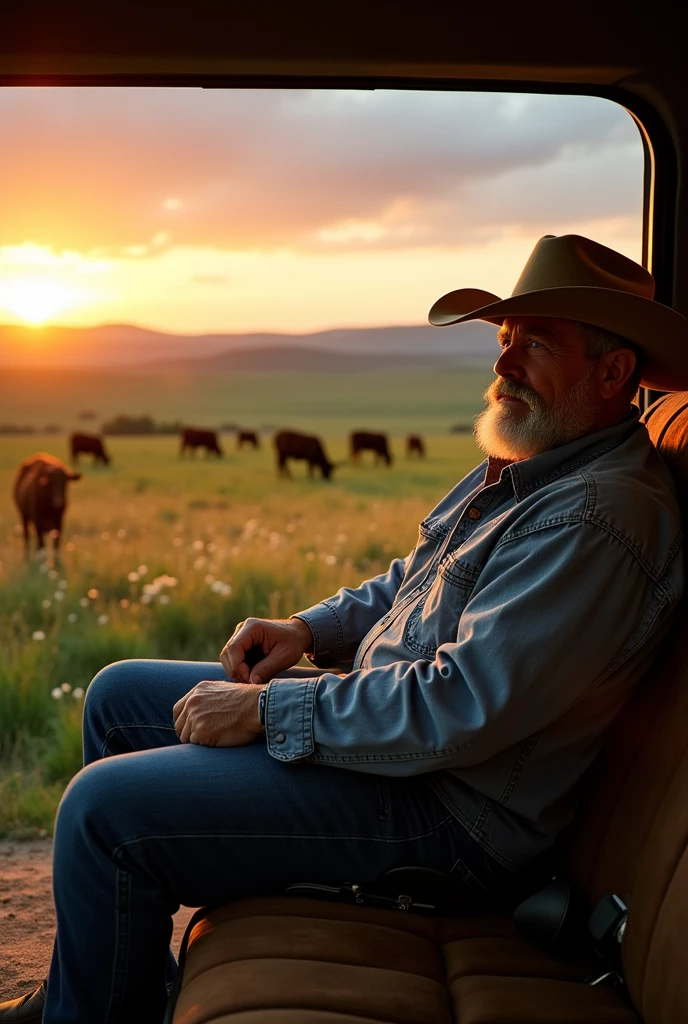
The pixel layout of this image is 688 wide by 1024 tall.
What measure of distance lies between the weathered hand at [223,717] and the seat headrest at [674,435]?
2.55 ft

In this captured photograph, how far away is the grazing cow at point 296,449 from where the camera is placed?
13.5 metres

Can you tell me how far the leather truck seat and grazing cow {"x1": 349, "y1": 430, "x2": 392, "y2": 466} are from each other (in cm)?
1339

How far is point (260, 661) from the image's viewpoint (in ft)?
6.72

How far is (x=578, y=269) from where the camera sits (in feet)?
6.01

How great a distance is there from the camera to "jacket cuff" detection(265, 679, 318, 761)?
1.56 m

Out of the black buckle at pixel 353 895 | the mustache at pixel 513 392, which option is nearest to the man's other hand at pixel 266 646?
the black buckle at pixel 353 895

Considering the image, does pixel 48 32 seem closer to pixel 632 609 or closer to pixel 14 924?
pixel 632 609

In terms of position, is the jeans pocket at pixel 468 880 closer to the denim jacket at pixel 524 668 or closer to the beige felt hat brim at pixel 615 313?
the denim jacket at pixel 524 668

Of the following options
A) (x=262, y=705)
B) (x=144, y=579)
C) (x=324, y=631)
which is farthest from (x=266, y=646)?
(x=144, y=579)

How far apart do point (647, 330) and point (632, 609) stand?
20.3 inches

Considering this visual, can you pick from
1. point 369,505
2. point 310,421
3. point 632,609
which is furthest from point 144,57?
point 310,421

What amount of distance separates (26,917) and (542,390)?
183 cm

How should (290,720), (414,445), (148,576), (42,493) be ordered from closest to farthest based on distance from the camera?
(290,720), (42,493), (148,576), (414,445)

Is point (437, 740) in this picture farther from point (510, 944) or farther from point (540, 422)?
point (540, 422)
